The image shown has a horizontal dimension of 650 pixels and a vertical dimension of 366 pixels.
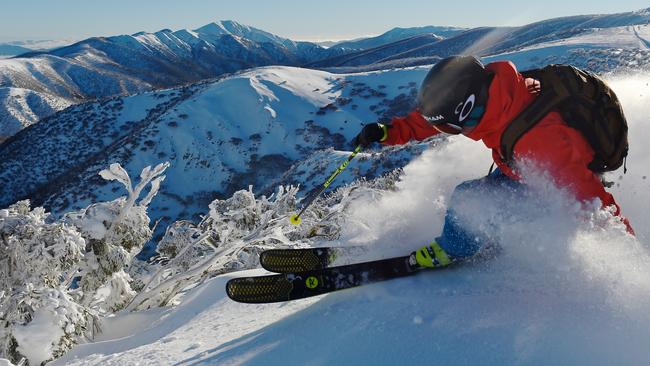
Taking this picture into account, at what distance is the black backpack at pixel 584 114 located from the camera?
3357mm

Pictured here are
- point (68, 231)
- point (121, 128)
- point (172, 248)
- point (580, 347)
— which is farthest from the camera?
point (121, 128)

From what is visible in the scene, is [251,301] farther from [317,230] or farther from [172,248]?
[172,248]

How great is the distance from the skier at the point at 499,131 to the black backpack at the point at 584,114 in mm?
14

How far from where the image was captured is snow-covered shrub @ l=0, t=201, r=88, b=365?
593 centimetres

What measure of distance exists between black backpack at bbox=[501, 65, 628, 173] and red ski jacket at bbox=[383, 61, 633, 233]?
55mm

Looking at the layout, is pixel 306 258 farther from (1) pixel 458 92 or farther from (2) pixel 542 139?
(2) pixel 542 139

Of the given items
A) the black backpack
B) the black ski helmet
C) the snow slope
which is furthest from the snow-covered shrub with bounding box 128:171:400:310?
the black backpack

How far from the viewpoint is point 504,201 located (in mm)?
3801

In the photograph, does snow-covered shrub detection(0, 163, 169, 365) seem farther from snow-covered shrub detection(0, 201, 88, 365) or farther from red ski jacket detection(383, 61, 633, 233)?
red ski jacket detection(383, 61, 633, 233)

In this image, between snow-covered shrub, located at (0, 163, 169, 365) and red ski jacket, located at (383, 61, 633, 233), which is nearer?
red ski jacket, located at (383, 61, 633, 233)

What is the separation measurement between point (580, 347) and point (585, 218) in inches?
44.1

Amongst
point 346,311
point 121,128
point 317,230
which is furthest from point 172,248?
point 121,128

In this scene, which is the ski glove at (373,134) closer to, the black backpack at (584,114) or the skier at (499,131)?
the skier at (499,131)

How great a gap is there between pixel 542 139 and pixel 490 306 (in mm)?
1274
